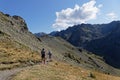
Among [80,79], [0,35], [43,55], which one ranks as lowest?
[80,79]

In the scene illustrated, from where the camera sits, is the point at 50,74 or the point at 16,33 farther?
the point at 16,33

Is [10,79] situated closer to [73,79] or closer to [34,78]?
[34,78]

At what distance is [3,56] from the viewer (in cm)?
5478

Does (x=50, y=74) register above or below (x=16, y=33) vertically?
below

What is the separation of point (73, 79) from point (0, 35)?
6358 centimetres

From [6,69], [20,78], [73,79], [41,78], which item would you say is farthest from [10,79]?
[6,69]

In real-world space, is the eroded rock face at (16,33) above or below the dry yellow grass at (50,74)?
above

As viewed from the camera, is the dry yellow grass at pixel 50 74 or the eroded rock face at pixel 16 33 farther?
the eroded rock face at pixel 16 33

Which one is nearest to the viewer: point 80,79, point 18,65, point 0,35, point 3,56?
point 80,79

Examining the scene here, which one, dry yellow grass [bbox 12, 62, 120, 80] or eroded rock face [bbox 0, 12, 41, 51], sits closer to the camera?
dry yellow grass [bbox 12, 62, 120, 80]

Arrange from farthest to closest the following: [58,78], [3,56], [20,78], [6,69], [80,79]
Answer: [3,56] → [6,69] → [80,79] → [58,78] → [20,78]

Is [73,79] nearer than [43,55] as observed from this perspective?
Yes

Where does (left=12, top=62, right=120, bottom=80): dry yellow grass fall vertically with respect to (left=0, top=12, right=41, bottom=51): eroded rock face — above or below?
below

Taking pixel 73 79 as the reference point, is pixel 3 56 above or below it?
above
